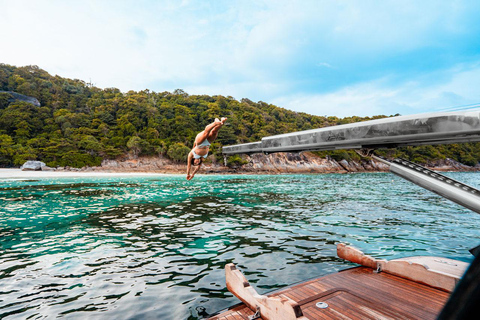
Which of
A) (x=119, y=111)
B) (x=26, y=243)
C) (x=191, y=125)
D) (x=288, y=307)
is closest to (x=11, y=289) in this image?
(x=26, y=243)

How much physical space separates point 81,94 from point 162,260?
107239 mm

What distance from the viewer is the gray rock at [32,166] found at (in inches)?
2105

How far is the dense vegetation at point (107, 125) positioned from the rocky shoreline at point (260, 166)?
2182 millimetres

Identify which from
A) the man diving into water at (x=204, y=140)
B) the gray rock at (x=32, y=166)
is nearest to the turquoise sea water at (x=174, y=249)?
the man diving into water at (x=204, y=140)

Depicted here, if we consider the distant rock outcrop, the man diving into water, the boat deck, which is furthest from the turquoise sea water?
the distant rock outcrop

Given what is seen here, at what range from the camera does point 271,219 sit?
13.5 m

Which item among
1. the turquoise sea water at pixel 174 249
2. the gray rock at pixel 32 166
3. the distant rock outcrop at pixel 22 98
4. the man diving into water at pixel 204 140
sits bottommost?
the turquoise sea water at pixel 174 249

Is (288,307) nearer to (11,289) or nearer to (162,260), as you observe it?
(162,260)

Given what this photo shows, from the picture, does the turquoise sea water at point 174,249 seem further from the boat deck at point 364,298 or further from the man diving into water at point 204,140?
the man diving into water at point 204,140

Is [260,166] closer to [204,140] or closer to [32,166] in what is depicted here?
[32,166]

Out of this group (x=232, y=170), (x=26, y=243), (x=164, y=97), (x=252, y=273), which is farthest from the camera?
(x=164, y=97)

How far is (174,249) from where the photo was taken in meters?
8.73

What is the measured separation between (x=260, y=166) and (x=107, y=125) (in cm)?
5047

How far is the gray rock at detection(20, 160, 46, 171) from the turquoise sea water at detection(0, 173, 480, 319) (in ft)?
159
